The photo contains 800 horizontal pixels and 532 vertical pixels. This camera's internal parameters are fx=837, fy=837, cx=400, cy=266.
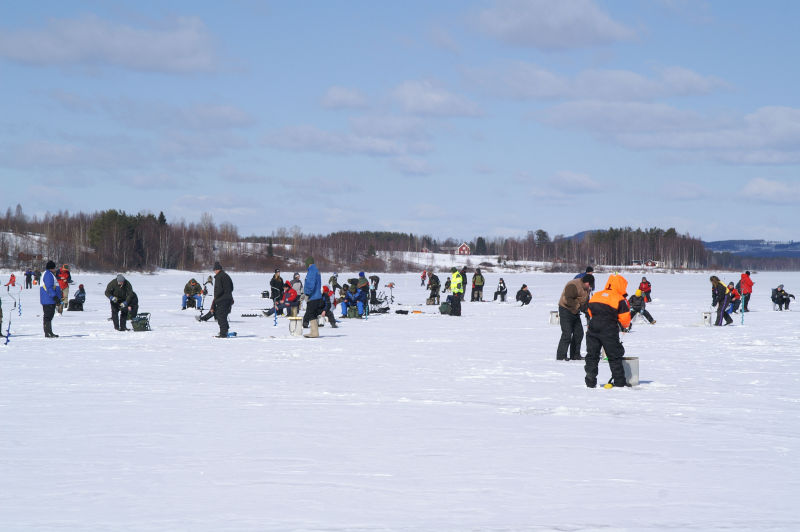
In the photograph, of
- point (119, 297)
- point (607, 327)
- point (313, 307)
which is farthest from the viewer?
point (119, 297)

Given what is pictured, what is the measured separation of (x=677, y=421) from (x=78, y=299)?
21696mm

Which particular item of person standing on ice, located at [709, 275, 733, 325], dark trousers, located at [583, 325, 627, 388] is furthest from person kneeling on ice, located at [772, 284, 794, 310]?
dark trousers, located at [583, 325, 627, 388]

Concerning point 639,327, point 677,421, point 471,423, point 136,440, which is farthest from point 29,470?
point 639,327

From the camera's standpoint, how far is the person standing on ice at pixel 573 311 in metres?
13.0

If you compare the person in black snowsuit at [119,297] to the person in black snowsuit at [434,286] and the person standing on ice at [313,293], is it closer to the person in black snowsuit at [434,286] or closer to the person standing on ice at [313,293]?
the person standing on ice at [313,293]

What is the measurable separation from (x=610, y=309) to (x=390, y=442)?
4.27m

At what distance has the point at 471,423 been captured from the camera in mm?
8164

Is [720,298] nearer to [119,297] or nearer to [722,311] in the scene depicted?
[722,311]

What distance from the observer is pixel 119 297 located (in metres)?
18.4

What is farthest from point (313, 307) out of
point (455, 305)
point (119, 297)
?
point (455, 305)

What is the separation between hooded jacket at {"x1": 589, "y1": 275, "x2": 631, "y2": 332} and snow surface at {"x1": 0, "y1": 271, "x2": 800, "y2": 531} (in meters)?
0.82

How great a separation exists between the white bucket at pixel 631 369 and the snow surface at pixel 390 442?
0.92 ft

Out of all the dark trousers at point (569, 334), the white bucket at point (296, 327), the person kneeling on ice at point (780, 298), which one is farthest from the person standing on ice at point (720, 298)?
the white bucket at point (296, 327)

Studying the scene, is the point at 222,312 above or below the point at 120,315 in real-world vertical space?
above
